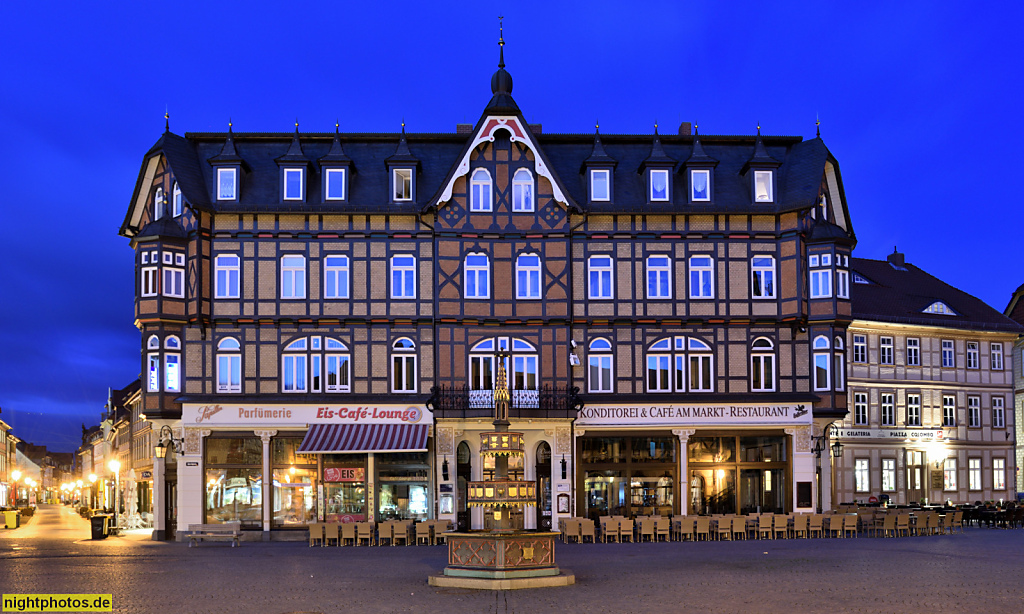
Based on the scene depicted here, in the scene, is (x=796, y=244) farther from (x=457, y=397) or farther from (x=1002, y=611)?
(x=1002, y=611)

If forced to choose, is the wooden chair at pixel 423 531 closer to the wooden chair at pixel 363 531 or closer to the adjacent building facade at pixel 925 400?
the wooden chair at pixel 363 531

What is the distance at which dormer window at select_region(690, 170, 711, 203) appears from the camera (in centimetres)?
3934

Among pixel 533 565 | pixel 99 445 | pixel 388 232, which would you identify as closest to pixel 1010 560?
pixel 533 565

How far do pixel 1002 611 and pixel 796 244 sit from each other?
22113 mm

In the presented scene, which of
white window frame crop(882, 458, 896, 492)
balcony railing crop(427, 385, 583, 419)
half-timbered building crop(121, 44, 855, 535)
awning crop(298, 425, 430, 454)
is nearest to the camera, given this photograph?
awning crop(298, 425, 430, 454)

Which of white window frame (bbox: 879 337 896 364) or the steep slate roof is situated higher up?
the steep slate roof

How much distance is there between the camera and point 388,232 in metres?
38.4

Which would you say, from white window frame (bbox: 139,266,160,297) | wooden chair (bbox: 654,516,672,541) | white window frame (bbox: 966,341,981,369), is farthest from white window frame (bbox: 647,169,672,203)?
white window frame (bbox: 966,341,981,369)

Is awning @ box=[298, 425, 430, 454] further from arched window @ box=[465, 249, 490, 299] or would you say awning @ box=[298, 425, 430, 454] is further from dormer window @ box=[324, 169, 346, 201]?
dormer window @ box=[324, 169, 346, 201]

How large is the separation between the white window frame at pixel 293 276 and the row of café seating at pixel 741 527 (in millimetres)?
11891

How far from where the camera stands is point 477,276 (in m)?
38.6

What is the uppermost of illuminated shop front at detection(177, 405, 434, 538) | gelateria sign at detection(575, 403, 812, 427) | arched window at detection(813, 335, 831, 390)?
Result: arched window at detection(813, 335, 831, 390)

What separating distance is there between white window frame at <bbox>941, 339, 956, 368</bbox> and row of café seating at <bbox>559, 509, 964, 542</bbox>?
1784 centimetres

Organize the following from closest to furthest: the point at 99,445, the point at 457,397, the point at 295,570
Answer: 1. the point at 295,570
2. the point at 457,397
3. the point at 99,445
